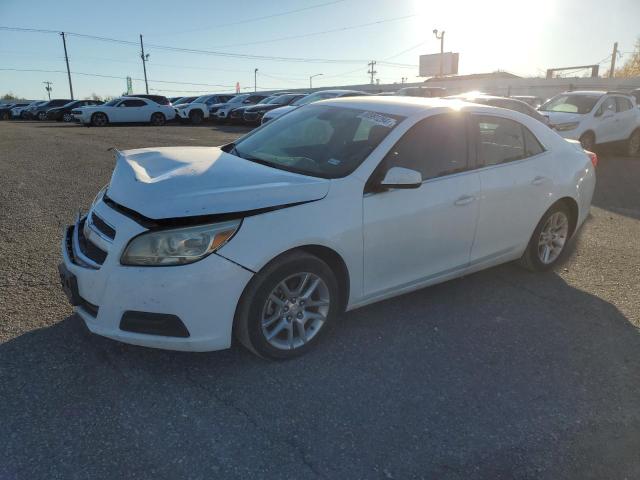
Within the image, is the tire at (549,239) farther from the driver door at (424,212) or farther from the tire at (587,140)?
the tire at (587,140)

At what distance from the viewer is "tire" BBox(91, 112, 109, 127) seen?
82.1ft

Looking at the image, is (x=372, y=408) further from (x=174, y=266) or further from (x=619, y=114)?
(x=619, y=114)

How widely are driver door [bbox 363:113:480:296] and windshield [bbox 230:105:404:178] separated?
0.20 m

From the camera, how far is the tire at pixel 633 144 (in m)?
12.8

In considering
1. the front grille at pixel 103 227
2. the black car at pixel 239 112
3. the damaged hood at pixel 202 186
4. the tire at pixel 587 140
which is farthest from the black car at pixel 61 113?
the front grille at pixel 103 227

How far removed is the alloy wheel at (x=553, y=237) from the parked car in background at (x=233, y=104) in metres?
24.1

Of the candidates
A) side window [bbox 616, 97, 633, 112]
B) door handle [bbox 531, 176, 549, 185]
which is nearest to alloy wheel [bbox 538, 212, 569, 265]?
door handle [bbox 531, 176, 549, 185]

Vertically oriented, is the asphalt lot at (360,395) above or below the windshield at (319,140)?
below

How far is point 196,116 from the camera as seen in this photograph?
28.4 meters

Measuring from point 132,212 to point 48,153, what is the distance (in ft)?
36.3

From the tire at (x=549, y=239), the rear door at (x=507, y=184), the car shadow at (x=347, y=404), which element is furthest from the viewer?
the tire at (x=549, y=239)

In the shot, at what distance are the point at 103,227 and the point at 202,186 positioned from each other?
0.63 meters

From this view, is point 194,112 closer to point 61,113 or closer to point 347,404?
point 61,113

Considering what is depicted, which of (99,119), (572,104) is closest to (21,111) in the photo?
(99,119)
